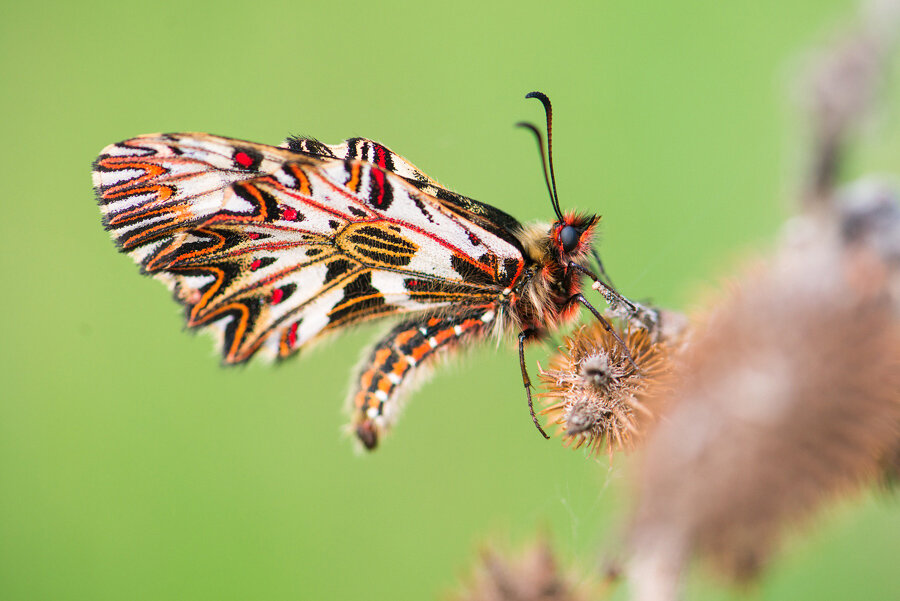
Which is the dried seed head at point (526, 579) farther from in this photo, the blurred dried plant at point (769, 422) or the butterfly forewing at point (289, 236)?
the butterfly forewing at point (289, 236)

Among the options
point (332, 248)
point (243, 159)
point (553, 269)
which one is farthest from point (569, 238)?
point (243, 159)

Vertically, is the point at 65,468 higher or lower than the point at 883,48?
lower

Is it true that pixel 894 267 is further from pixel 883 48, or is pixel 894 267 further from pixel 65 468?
pixel 65 468

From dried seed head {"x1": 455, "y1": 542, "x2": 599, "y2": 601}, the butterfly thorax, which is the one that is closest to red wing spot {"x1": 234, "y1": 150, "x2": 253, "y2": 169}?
the butterfly thorax

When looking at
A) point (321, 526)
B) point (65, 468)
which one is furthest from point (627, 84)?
point (65, 468)

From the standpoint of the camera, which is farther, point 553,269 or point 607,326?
point 553,269

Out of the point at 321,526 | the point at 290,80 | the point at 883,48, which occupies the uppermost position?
the point at 290,80

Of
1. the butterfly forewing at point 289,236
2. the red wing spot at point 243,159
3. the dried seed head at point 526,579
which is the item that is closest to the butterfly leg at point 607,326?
the butterfly forewing at point 289,236

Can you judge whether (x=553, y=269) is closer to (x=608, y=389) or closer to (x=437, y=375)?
(x=608, y=389)
